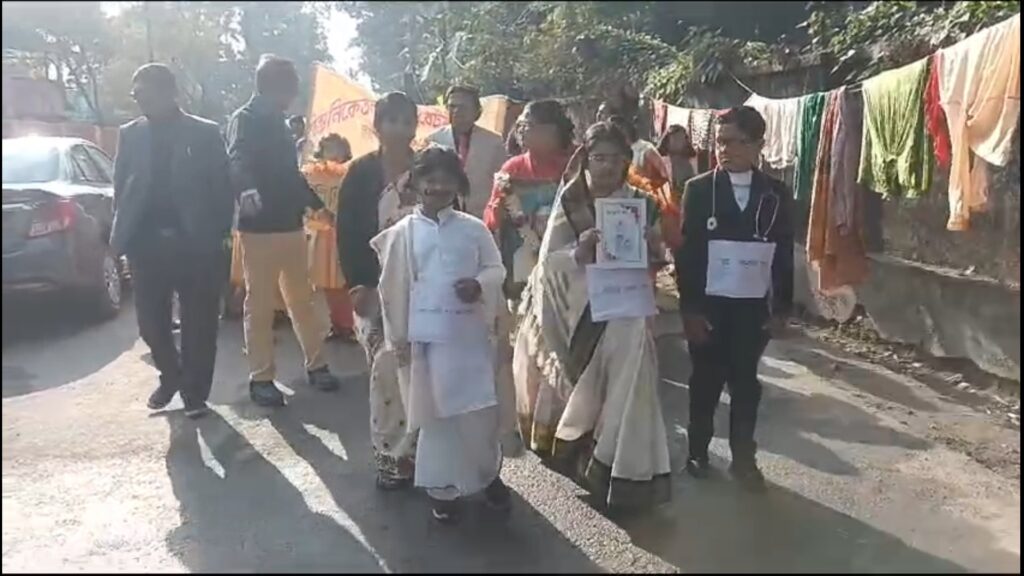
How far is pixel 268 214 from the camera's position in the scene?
5.01 m

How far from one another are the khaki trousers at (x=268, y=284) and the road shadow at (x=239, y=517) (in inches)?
15.8

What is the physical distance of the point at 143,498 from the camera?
358 cm

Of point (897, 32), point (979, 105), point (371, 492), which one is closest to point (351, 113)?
point (897, 32)

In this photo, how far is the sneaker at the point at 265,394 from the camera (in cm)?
512

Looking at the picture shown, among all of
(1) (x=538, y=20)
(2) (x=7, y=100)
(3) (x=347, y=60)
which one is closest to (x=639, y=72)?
(1) (x=538, y=20)

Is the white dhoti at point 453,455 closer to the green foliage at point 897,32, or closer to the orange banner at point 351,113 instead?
the green foliage at point 897,32

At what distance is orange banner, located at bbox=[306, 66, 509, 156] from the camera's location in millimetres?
7027

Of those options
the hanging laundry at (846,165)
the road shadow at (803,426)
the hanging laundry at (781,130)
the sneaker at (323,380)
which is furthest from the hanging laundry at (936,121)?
the sneaker at (323,380)

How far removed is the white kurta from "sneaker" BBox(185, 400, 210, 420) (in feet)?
5.26

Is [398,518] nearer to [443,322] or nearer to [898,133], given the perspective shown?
[443,322]

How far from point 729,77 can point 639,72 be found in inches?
60.7

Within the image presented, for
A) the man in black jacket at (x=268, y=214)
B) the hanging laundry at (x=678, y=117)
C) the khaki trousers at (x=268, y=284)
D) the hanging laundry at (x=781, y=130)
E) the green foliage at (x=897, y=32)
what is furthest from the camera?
the hanging laundry at (x=678, y=117)

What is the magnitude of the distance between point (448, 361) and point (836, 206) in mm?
3277

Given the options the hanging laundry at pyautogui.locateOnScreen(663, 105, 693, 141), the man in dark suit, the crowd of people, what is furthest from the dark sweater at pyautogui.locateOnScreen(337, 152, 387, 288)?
the hanging laundry at pyautogui.locateOnScreen(663, 105, 693, 141)
